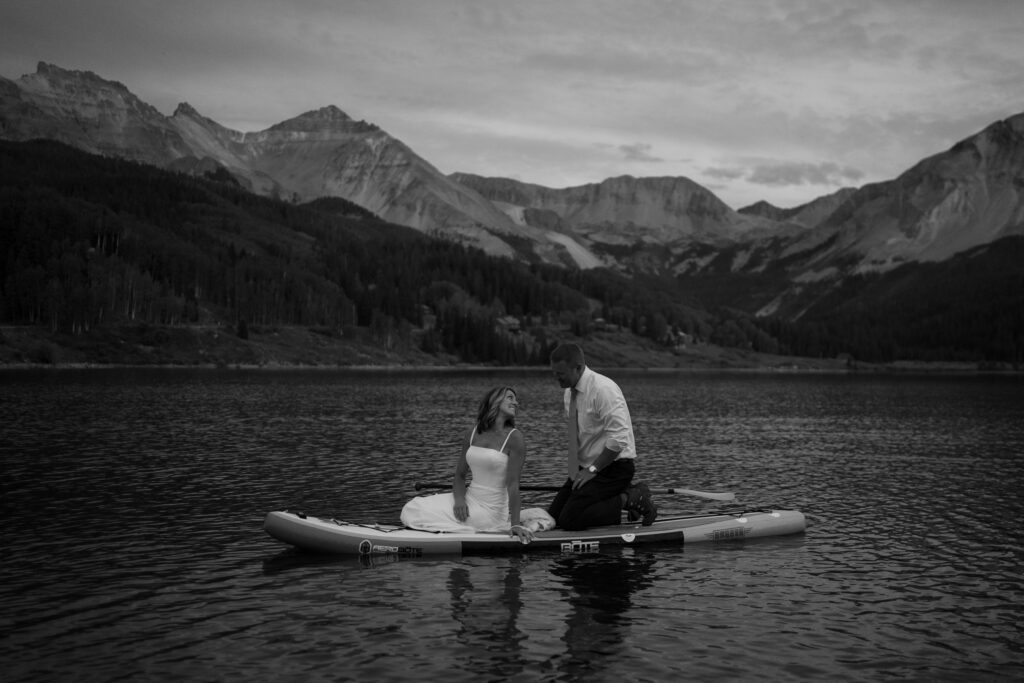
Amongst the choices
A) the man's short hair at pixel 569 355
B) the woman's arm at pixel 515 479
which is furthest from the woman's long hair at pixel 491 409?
the man's short hair at pixel 569 355

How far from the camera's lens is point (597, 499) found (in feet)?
86.7

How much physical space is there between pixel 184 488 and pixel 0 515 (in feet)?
27.7

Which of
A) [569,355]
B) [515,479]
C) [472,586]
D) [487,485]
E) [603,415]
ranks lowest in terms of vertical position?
[472,586]

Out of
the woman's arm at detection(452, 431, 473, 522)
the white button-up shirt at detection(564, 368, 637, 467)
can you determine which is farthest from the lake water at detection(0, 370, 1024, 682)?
the white button-up shirt at detection(564, 368, 637, 467)

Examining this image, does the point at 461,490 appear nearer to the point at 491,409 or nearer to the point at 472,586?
the point at 472,586

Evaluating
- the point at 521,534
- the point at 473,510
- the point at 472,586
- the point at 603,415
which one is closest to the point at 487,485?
the point at 473,510

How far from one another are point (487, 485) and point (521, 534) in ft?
5.52

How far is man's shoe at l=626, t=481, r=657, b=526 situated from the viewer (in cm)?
2738

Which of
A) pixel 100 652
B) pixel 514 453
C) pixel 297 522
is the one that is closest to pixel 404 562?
pixel 297 522

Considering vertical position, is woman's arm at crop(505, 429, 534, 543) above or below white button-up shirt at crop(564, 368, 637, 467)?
below

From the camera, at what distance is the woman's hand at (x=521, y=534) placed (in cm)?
2512

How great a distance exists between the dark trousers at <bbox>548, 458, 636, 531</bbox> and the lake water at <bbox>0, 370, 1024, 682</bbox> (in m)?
1.13

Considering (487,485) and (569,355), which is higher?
(569,355)

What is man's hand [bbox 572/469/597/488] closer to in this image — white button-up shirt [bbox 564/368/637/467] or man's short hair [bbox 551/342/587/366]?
white button-up shirt [bbox 564/368/637/467]
